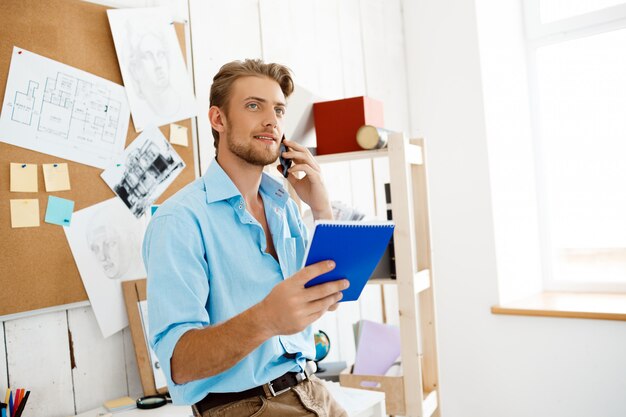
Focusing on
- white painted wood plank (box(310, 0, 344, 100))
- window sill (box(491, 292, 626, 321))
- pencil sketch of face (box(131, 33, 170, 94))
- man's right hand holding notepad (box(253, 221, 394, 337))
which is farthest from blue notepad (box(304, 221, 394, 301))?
window sill (box(491, 292, 626, 321))

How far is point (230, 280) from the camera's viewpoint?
1232mm

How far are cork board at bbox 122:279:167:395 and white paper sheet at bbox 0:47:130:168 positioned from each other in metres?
0.38

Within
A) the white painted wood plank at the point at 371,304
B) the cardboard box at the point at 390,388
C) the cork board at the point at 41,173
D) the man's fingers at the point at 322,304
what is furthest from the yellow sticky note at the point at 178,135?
the white painted wood plank at the point at 371,304

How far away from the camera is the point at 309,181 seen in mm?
1601

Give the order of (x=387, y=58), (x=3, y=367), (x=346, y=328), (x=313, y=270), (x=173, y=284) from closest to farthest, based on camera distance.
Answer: (x=313, y=270), (x=173, y=284), (x=3, y=367), (x=346, y=328), (x=387, y=58)

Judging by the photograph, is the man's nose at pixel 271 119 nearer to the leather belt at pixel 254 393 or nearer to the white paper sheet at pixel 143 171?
the white paper sheet at pixel 143 171

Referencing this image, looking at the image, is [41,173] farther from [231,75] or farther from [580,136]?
[580,136]

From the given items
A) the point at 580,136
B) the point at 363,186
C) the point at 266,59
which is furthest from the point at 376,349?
the point at 580,136

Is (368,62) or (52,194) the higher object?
(368,62)

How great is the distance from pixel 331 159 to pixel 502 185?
4.62 ft

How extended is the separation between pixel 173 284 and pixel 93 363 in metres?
0.64

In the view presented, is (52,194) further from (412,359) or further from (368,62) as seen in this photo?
(368,62)

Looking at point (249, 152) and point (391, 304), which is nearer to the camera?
point (249, 152)

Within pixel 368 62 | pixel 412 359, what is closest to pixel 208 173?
pixel 412 359
